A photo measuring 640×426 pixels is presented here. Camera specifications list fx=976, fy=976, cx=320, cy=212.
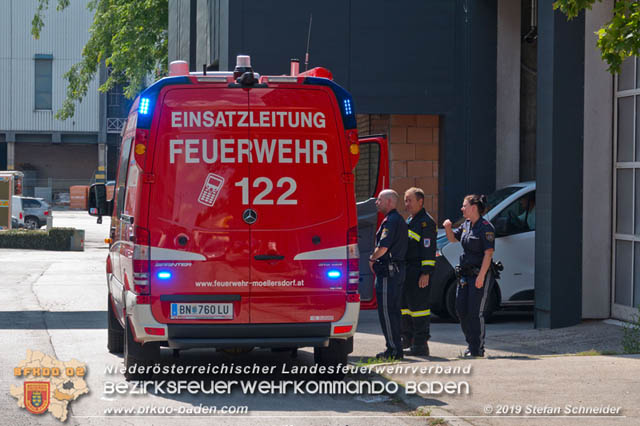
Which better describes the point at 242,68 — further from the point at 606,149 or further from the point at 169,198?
the point at 606,149

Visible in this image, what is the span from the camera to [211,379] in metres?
8.77

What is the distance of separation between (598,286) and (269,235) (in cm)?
576

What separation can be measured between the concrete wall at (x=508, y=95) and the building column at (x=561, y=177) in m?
3.62

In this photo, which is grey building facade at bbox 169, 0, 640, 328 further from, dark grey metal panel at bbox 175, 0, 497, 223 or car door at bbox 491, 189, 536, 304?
car door at bbox 491, 189, 536, 304

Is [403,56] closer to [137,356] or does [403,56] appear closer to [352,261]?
[352,261]

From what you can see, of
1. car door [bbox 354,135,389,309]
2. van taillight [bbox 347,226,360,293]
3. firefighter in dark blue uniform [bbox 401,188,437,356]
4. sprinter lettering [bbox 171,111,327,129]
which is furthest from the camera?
car door [bbox 354,135,389,309]

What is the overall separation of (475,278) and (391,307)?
0.95 metres

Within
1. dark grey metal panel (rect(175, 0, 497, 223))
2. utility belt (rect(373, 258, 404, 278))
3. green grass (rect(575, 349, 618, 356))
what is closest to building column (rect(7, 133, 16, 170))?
dark grey metal panel (rect(175, 0, 497, 223))

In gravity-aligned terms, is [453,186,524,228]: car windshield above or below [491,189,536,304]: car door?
above

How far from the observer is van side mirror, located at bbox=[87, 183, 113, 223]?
10.3m

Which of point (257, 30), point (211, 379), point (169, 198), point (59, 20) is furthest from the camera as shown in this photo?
point (59, 20)

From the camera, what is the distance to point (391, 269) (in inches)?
376

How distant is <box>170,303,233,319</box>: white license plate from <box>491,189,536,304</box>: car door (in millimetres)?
6065

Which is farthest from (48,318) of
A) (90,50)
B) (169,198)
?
(90,50)
